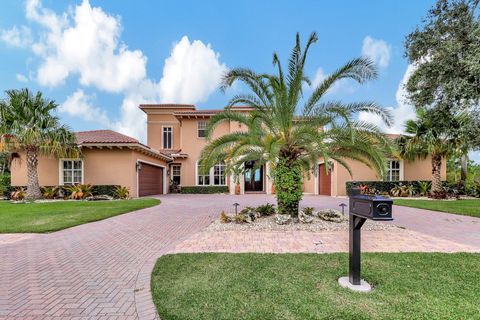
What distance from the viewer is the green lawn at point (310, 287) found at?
10.4ft

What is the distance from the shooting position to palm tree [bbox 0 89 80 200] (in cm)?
1490

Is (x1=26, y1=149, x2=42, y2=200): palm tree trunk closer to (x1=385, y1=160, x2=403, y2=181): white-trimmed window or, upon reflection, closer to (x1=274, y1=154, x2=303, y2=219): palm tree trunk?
(x1=274, y1=154, x2=303, y2=219): palm tree trunk

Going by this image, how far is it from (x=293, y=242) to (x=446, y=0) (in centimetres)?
1055

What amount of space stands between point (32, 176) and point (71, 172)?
2211 mm

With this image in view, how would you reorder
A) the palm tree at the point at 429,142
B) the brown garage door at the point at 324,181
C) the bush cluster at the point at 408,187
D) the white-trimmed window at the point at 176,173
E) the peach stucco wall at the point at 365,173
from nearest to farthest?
the palm tree at the point at 429,142 < the bush cluster at the point at 408,187 < the peach stucco wall at the point at 365,173 < the brown garage door at the point at 324,181 < the white-trimmed window at the point at 176,173

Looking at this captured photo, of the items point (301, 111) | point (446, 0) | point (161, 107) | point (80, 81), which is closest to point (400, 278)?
point (301, 111)

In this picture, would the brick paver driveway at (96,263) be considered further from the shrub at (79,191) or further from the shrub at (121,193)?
the shrub at (79,191)

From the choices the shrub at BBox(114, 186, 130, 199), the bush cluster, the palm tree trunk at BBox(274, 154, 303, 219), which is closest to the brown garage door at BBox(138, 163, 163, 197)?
the shrub at BBox(114, 186, 130, 199)

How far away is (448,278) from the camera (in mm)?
4156

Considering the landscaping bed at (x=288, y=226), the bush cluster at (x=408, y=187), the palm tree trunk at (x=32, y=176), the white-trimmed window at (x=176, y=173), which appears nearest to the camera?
the landscaping bed at (x=288, y=226)

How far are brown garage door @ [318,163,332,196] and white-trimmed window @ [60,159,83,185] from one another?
17.9m

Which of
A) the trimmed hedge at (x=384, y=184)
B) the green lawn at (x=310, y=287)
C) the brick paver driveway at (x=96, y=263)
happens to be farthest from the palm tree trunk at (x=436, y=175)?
the green lawn at (x=310, y=287)

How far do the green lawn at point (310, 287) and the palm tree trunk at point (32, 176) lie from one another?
15.6m

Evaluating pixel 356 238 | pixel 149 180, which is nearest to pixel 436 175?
pixel 356 238
